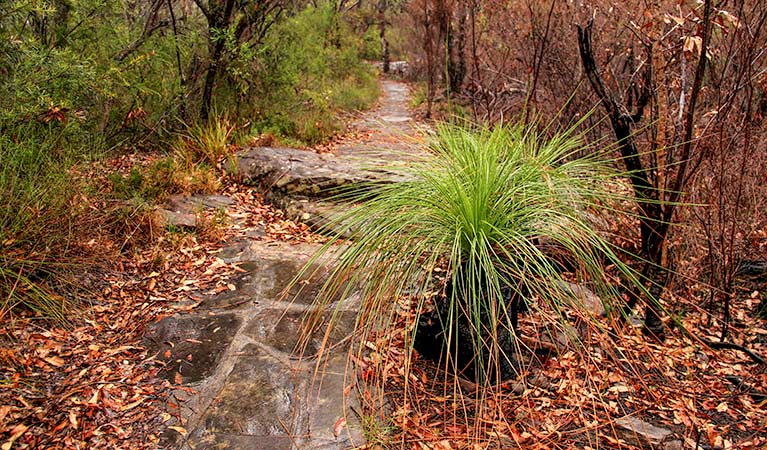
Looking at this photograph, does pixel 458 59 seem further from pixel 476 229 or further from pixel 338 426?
pixel 338 426

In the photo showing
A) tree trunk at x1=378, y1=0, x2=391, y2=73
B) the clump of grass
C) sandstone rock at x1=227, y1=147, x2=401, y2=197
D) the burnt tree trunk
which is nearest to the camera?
the burnt tree trunk

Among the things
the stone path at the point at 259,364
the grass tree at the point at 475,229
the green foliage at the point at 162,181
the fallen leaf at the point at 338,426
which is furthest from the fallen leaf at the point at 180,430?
the green foliage at the point at 162,181

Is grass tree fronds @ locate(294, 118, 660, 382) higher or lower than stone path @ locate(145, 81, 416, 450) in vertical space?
higher

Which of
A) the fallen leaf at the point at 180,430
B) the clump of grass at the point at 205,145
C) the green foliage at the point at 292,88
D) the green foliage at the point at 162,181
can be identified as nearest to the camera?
the fallen leaf at the point at 180,430

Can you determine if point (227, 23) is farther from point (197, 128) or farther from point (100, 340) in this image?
point (100, 340)

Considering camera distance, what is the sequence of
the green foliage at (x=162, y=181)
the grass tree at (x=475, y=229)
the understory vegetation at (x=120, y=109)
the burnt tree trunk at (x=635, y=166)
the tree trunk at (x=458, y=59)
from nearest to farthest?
the grass tree at (x=475, y=229) < the burnt tree trunk at (x=635, y=166) < the understory vegetation at (x=120, y=109) < the green foliage at (x=162, y=181) < the tree trunk at (x=458, y=59)

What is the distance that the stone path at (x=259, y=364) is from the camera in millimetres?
A: 2230

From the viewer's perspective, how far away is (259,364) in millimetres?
2684

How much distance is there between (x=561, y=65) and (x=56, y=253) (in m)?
4.28

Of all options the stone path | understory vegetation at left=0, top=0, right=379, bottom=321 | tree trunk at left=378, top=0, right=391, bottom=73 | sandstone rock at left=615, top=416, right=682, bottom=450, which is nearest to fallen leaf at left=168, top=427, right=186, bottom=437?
the stone path

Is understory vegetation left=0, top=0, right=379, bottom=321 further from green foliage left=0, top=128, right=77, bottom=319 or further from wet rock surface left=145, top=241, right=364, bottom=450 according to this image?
wet rock surface left=145, top=241, right=364, bottom=450

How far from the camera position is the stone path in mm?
2230

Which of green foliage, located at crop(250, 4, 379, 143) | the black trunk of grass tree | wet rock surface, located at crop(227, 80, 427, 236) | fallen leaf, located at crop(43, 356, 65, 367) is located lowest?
fallen leaf, located at crop(43, 356, 65, 367)

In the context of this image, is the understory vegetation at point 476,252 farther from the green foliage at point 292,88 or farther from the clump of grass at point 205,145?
the green foliage at point 292,88
